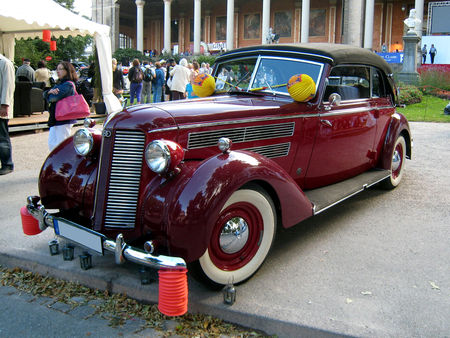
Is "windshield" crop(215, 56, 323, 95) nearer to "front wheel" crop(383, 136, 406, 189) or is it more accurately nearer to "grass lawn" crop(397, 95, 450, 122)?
"front wheel" crop(383, 136, 406, 189)

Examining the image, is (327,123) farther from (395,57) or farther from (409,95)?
(395,57)

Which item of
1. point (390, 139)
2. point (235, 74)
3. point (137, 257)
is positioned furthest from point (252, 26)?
point (137, 257)

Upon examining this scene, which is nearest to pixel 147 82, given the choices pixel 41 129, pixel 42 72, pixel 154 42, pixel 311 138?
pixel 42 72

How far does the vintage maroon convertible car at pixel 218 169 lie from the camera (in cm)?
275

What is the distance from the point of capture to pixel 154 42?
5262 centimetres

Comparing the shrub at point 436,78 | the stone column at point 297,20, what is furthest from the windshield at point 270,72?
the stone column at point 297,20

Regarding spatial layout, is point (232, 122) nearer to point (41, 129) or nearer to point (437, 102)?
point (41, 129)

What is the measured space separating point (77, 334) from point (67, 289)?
65cm

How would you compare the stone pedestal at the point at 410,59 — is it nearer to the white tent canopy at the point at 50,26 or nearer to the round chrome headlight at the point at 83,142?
the white tent canopy at the point at 50,26

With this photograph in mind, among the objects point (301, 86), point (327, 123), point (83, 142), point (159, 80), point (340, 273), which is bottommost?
point (340, 273)

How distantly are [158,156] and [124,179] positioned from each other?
0.37 metres

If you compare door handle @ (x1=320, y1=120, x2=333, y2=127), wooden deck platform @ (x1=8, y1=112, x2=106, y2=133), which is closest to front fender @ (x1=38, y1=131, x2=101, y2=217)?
door handle @ (x1=320, y1=120, x2=333, y2=127)

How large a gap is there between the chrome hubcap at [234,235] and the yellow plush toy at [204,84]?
203 centimetres

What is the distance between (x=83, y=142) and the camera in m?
3.48
